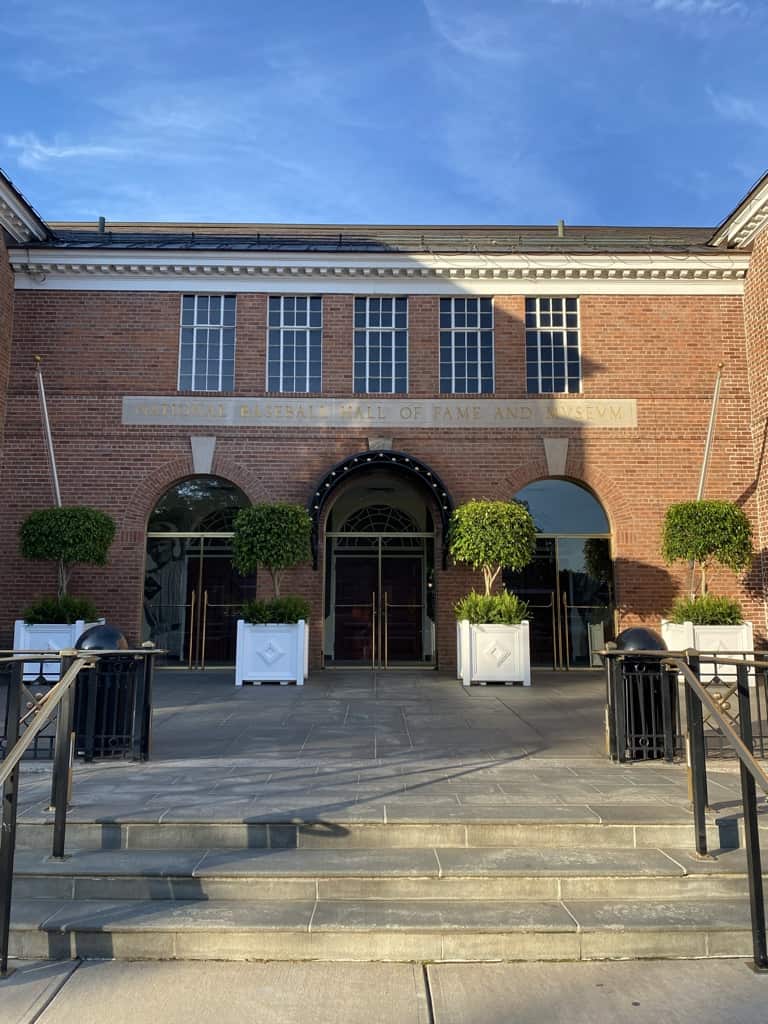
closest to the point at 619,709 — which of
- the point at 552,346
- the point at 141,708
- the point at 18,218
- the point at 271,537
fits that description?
the point at 141,708

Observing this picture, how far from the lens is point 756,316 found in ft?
45.8

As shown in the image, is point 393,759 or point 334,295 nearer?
Result: point 393,759

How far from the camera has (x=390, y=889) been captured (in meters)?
4.06

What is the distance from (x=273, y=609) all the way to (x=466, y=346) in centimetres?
657

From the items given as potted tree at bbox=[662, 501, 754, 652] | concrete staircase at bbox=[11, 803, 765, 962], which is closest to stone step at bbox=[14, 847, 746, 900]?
concrete staircase at bbox=[11, 803, 765, 962]

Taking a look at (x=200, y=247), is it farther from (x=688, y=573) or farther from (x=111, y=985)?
(x=111, y=985)

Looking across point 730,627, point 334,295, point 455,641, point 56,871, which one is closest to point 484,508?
point 455,641

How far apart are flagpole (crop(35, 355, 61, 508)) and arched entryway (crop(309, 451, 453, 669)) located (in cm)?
513

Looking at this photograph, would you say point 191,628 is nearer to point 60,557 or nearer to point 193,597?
point 193,597

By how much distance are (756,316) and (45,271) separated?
1400 cm

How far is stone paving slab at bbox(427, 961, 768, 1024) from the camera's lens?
313cm

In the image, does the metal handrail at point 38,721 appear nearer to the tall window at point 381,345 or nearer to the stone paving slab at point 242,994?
the stone paving slab at point 242,994

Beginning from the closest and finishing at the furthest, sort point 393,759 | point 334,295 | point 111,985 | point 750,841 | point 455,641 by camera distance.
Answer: point 111,985, point 750,841, point 393,759, point 455,641, point 334,295

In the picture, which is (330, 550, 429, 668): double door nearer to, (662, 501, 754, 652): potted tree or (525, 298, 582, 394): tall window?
(525, 298, 582, 394): tall window
